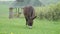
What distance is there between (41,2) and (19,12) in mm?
1433

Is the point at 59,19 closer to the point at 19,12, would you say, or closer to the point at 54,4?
the point at 54,4

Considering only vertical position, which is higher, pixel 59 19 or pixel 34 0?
pixel 34 0

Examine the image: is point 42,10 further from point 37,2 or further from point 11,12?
point 11,12

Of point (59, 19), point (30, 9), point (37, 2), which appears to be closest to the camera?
point (30, 9)

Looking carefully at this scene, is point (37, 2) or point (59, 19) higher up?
point (37, 2)

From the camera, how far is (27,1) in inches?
547

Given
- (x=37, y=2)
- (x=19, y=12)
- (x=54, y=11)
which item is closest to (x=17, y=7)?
(x=19, y=12)

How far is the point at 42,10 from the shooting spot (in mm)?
13188

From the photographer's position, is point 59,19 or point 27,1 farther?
point 27,1

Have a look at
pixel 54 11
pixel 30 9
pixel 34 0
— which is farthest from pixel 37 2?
pixel 30 9

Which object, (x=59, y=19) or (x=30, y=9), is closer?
(x=30, y=9)

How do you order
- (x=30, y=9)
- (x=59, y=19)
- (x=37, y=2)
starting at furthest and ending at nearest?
1. (x=37, y=2)
2. (x=59, y=19)
3. (x=30, y=9)

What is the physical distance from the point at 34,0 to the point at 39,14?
1.01m

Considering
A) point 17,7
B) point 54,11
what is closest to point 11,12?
point 17,7
